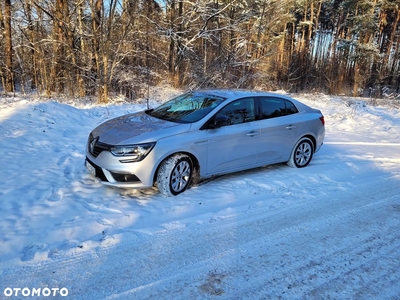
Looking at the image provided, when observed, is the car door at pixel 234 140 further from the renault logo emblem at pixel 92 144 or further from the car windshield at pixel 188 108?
the renault logo emblem at pixel 92 144

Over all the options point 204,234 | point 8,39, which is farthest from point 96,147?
point 8,39

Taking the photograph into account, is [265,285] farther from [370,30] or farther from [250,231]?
[370,30]

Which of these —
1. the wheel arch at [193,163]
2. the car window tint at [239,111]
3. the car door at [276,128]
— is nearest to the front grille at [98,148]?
the wheel arch at [193,163]

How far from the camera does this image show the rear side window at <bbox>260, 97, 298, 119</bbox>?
18.5 feet

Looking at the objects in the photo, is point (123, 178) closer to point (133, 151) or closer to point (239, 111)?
point (133, 151)

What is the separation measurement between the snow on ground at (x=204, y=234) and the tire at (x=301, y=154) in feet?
0.62

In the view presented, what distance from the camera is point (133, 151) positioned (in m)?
4.30

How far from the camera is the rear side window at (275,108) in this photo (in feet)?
18.5

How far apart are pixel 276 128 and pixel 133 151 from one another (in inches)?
112

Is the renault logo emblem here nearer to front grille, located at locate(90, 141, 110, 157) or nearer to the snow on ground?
front grille, located at locate(90, 141, 110, 157)

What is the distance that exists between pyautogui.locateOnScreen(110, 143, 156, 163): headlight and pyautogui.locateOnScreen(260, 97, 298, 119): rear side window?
241 centimetres

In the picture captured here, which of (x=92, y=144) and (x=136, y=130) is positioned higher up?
(x=136, y=130)

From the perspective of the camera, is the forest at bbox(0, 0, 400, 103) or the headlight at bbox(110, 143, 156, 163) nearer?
the headlight at bbox(110, 143, 156, 163)

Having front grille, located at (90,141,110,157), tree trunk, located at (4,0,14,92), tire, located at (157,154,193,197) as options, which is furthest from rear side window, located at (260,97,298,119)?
tree trunk, located at (4,0,14,92)
